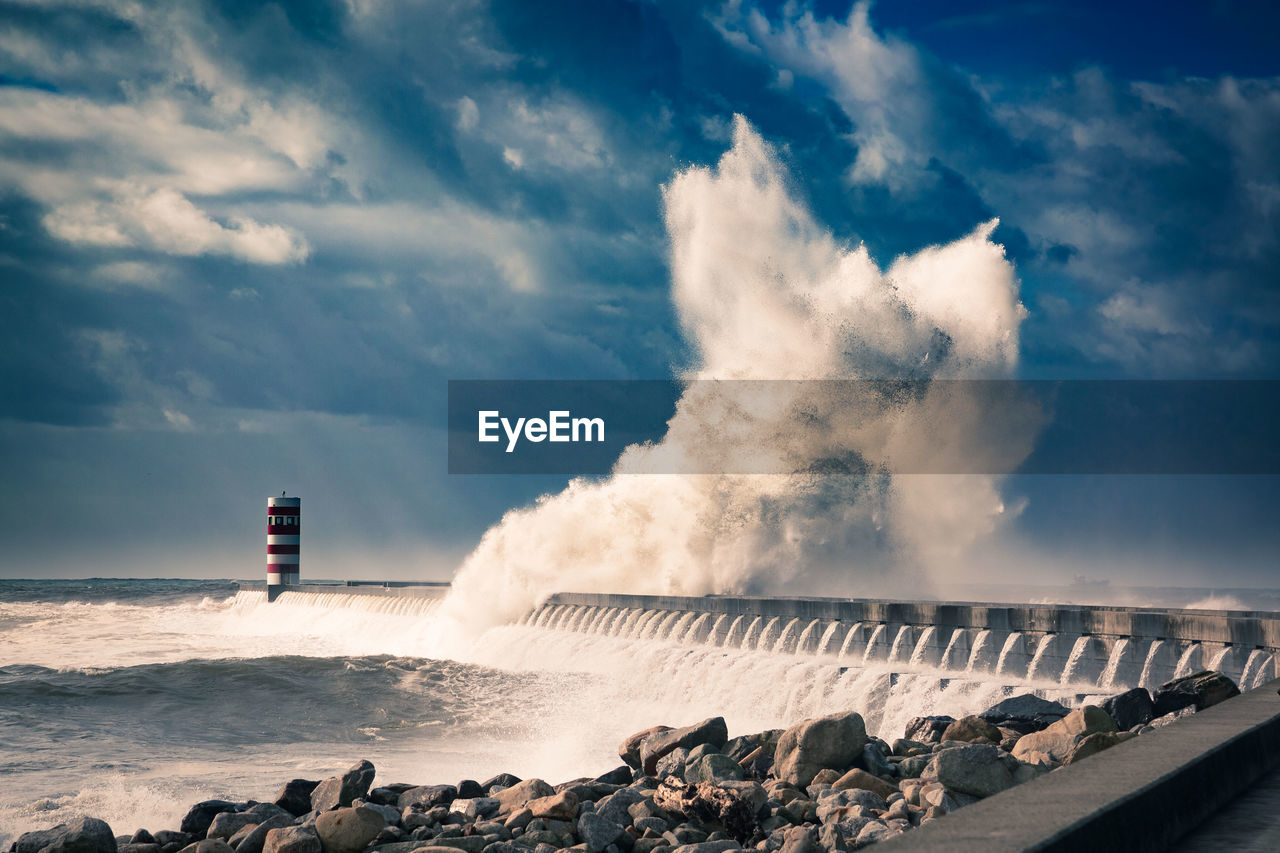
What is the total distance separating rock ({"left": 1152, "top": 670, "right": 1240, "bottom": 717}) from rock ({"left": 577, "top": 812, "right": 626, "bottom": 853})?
331 cm

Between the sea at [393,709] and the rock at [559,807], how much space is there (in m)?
3.89

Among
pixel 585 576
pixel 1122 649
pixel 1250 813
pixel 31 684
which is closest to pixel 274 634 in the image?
pixel 585 576

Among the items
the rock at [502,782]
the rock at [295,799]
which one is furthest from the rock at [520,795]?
the rock at [295,799]

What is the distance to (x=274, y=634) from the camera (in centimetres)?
4006

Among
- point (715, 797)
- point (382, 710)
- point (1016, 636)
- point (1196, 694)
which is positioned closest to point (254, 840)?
point (715, 797)

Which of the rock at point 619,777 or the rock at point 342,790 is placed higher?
the rock at point 619,777

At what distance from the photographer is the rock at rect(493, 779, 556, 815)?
5.93 meters

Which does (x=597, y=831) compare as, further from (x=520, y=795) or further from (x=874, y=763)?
(x=874, y=763)

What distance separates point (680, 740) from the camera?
21.3 feet

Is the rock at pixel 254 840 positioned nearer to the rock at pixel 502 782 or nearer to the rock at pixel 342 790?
the rock at pixel 342 790

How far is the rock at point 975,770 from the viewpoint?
14.8 ft

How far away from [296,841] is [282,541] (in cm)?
4655

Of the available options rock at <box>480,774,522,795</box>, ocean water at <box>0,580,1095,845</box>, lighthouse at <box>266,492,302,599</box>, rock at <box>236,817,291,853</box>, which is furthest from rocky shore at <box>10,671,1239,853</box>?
lighthouse at <box>266,492,302,599</box>

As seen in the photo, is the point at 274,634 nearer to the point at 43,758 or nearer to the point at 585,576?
the point at 585,576
